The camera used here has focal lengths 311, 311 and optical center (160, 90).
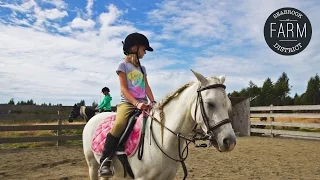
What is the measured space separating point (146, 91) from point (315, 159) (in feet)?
22.6

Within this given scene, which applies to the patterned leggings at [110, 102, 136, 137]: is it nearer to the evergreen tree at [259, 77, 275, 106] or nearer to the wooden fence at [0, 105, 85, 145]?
the wooden fence at [0, 105, 85, 145]

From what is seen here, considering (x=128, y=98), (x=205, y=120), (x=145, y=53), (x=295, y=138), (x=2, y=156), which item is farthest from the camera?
(x=295, y=138)

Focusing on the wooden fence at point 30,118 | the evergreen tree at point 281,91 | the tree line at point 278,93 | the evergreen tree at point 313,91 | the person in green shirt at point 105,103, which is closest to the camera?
the person in green shirt at point 105,103

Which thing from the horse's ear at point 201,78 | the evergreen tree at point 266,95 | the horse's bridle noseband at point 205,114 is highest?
the evergreen tree at point 266,95

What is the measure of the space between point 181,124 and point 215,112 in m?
0.47

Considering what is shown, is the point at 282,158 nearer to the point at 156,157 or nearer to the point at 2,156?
the point at 156,157

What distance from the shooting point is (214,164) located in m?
8.00

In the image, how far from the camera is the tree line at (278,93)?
2650 inches

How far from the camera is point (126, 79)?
342 centimetres

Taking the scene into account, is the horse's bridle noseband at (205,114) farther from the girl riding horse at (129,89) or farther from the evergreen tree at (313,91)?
the evergreen tree at (313,91)

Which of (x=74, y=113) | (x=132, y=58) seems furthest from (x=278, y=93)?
(x=132, y=58)

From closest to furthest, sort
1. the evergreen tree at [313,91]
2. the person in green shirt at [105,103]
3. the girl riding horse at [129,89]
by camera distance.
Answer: the girl riding horse at [129,89]
the person in green shirt at [105,103]
the evergreen tree at [313,91]

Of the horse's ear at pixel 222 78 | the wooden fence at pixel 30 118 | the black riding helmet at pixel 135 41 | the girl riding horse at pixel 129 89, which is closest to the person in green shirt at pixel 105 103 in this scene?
the wooden fence at pixel 30 118

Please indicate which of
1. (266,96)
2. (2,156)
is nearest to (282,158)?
(2,156)
